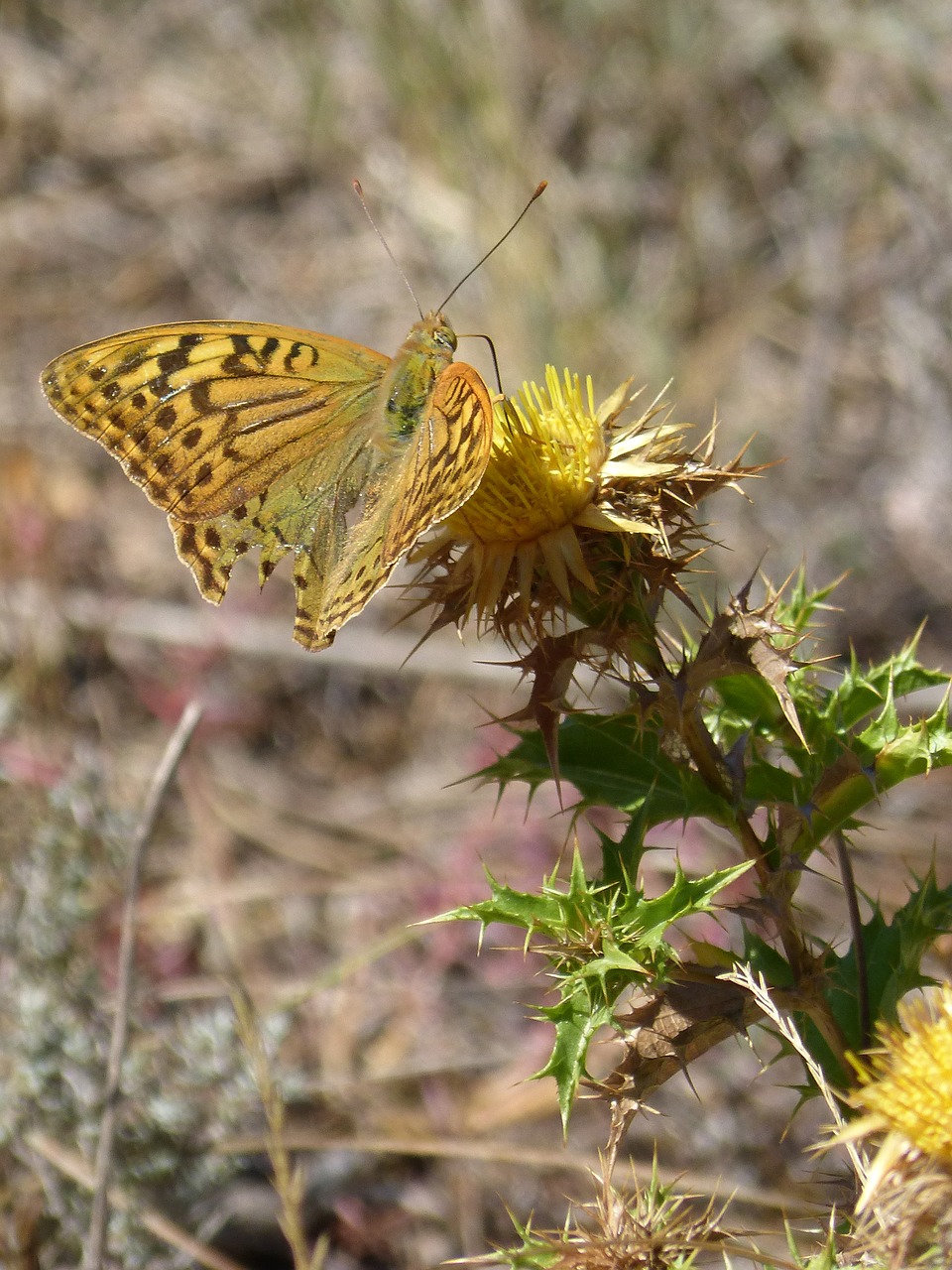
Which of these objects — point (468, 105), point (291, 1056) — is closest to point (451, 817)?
point (291, 1056)

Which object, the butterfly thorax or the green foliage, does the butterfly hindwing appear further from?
the green foliage

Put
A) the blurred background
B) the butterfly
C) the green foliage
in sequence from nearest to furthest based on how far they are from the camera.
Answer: the green foliage → the butterfly → the blurred background

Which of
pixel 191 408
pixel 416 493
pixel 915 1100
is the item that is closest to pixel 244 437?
pixel 191 408

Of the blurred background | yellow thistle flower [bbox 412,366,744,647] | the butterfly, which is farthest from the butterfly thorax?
the blurred background

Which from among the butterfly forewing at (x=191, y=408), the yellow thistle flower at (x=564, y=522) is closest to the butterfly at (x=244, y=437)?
the butterfly forewing at (x=191, y=408)

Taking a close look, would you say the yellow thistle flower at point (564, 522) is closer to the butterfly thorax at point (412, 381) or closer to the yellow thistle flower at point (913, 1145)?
the butterfly thorax at point (412, 381)
